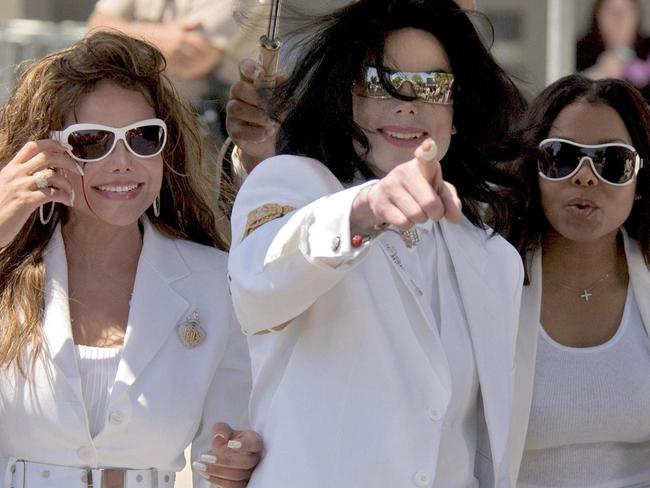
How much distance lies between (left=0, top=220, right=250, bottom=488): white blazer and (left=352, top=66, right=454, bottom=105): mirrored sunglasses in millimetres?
815

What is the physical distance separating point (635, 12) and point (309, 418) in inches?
208

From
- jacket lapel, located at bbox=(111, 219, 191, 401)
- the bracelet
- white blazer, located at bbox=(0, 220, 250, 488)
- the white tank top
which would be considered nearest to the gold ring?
white blazer, located at bbox=(0, 220, 250, 488)

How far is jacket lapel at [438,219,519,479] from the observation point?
106 inches

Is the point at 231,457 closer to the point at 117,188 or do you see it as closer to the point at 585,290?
the point at 117,188

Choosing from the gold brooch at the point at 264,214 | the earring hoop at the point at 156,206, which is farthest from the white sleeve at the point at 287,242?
the earring hoop at the point at 156,206

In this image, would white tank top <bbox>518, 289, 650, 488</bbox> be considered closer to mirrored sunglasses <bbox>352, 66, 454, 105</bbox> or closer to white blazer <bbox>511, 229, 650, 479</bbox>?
white blazer <bbox>511, 229, 650, 479</bbox>

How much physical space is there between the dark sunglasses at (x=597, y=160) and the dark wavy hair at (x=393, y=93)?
0.56 metres

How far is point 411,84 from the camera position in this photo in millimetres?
2711

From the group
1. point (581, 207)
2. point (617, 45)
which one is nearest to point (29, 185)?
point (581, 207)

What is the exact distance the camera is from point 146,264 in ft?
10.9

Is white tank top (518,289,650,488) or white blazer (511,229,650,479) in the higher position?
white blazer (511,229,650,479)

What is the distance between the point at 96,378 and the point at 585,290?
1.29 metres

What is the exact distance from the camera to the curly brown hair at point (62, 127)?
10.4 feet

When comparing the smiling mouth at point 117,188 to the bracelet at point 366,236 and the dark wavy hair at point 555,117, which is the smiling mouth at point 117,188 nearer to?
the dark wavy hair at point 555,117
